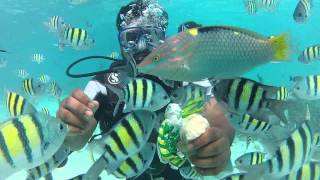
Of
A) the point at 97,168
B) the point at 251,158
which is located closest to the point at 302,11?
the point at 251,158

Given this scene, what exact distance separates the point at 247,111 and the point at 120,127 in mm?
897

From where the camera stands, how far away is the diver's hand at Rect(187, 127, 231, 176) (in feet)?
8.54

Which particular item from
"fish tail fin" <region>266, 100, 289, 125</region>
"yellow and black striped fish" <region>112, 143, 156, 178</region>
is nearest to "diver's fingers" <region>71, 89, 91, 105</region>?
"yellow and black striped fish" <region>112, 143, 156, 178</region>

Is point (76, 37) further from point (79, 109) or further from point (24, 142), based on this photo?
point (24, 142)

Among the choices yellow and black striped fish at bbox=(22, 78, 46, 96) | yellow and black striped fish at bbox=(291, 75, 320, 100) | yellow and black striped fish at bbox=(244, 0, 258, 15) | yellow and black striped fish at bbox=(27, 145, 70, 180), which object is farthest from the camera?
yellow and black striped fish at bbox=(244, 0, 258, 15)

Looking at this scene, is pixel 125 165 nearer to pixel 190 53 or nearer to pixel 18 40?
pixel 190 53

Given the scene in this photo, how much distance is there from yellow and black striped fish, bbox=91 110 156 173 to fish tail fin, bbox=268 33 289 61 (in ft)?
3.35

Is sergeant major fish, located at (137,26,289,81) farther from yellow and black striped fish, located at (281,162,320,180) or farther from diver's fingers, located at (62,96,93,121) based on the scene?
yellow and black striped fish, located at (281,162,320,180)

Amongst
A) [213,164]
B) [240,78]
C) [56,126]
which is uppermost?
[240,78]

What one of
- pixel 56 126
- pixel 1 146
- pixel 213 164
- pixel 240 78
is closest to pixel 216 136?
pixel 213 164

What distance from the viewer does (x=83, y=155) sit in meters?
12.5

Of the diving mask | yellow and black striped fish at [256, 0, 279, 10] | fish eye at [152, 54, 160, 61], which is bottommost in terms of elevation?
the diving mask

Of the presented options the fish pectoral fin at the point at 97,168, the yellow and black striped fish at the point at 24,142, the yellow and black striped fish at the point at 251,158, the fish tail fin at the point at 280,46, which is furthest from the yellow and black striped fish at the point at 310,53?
the yellow and black striped fish at the point at 24,142

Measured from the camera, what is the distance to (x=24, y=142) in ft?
7.47
